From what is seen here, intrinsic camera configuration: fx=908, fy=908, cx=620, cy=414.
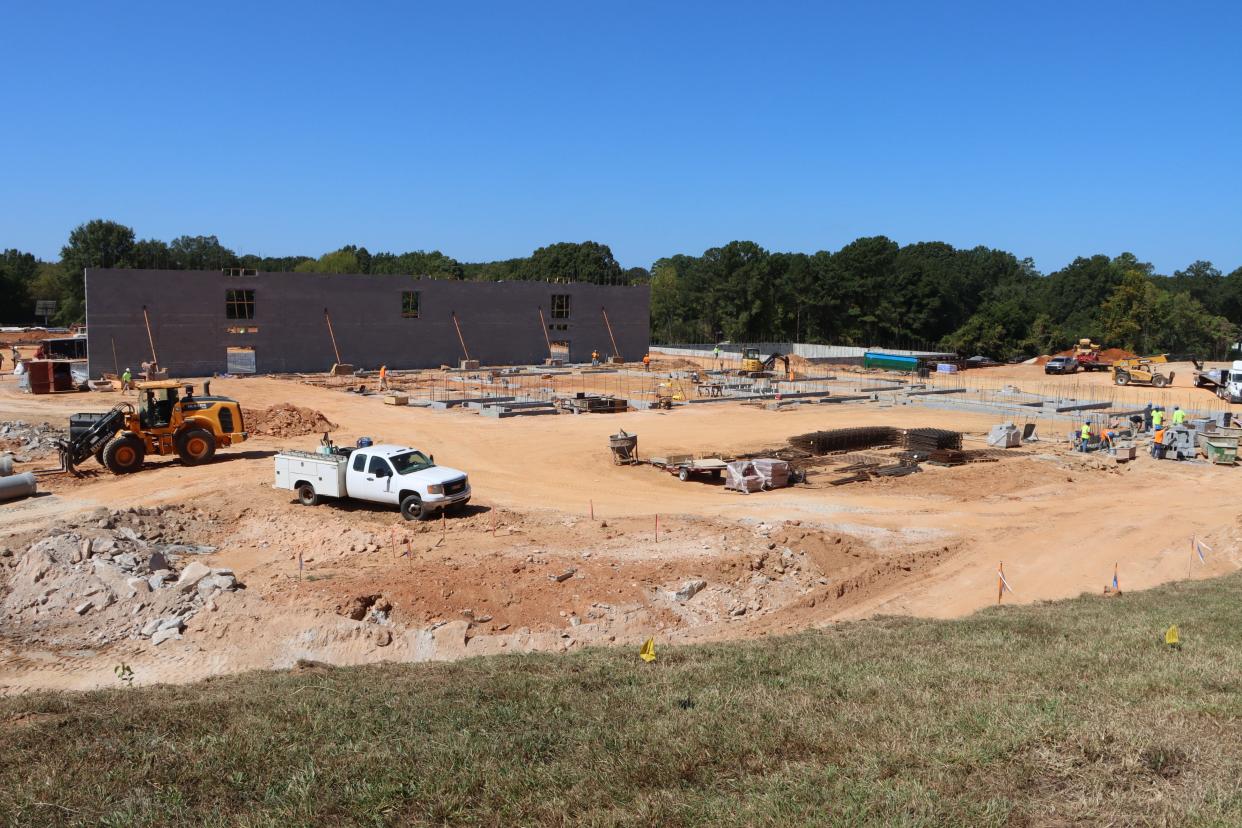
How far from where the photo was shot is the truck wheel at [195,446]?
1027 inches

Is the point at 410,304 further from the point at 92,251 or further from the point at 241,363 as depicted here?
the point at 92,251

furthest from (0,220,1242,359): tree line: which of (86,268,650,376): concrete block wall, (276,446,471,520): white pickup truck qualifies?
(276,446,471,520): white pickup truck

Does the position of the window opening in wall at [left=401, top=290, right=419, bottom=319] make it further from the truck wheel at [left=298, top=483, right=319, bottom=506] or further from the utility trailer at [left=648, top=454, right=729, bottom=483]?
the truck wheel at [left=298, top=483, right=319, bottom=506]

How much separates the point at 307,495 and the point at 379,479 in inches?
78.7

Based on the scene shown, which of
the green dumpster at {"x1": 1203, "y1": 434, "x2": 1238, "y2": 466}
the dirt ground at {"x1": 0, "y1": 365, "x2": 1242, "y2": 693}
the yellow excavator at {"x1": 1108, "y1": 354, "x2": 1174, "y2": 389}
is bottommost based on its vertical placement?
the dirt ground at {"x1": 0, "y1": 365, "x2": 1242, "y2": 693}

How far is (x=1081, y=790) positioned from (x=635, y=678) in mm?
4469

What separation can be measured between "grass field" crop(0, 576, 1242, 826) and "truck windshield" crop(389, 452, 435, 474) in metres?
10.7

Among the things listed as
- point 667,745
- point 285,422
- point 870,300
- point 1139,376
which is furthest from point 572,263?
point 667,745

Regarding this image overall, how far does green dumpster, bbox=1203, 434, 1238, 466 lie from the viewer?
29.7m

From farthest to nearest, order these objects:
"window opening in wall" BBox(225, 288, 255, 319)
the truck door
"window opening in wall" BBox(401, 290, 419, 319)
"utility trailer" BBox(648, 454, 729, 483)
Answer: "window opening in wall" BBox(401, 290, 419, 319), "window opening in wall" BBox(225, 288, 255, 319), "utility trailer" BBox(648, 454, 729, 483), the truck door

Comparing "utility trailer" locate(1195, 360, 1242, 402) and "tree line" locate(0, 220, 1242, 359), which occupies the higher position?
"tree line" locate(0, 220, 1242, 359)

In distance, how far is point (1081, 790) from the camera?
245 inches

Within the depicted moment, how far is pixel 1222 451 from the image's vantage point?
29.8m

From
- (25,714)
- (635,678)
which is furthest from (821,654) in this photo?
(25,714)
